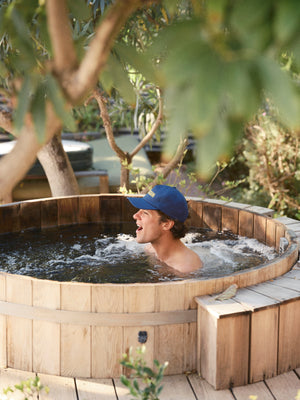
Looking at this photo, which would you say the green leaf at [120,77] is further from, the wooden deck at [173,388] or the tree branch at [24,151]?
the wooden deck at [173,388]

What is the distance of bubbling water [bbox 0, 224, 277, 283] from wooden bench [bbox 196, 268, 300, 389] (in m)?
0.74

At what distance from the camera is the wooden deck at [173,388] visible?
96.7 inches

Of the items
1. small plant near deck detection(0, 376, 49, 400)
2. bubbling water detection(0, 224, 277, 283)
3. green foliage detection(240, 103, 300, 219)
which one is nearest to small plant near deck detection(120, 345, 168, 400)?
small plant near deck detection(0, 376, 49, 400)

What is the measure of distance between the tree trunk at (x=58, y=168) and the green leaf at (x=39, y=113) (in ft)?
14.3

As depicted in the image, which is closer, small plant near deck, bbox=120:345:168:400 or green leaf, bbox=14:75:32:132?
green leaf, bbox=14:75:32:132

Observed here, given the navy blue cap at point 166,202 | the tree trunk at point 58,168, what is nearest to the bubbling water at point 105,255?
the navy blue cap at point 166,202

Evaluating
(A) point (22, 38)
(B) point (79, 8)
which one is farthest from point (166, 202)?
(A) point (22, 38)

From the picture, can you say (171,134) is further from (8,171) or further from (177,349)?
(177,349)

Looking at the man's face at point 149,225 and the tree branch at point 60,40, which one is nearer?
the tree branch at point 60,40

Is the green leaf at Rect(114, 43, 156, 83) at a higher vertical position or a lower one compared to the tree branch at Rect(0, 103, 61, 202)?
higher

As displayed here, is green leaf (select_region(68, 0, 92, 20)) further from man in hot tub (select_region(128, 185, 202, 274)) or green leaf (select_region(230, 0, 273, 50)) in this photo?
man in hot tub (select_region(128, 185, 202, 274))

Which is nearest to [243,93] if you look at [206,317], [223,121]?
[223,121]

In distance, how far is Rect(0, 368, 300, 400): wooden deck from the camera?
8.05ft

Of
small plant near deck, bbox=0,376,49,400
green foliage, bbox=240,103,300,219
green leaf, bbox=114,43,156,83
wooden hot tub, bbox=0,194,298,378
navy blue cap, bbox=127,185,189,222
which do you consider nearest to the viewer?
green leaf, bbox=114,43,156,83
